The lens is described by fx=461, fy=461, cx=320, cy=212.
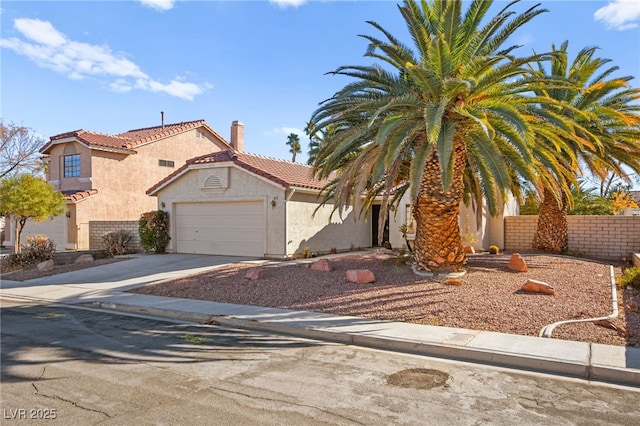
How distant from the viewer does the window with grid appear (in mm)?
26047

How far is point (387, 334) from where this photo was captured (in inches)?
306

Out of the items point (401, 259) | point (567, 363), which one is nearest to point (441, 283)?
point (401, 259)

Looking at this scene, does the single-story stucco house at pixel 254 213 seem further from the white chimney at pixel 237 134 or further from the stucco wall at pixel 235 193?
the white chimney at pixel 237 134

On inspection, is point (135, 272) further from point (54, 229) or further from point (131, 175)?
point (131, 175)

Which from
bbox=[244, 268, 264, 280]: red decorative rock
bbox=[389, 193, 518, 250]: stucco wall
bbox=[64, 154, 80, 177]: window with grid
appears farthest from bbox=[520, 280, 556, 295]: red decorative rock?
bbox=[64, 154, 80, 177]: window with grid

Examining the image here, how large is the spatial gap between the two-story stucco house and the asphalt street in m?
18.2

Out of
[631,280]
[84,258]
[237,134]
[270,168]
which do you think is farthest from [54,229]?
[631,280]

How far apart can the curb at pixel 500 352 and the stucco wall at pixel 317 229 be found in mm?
9186

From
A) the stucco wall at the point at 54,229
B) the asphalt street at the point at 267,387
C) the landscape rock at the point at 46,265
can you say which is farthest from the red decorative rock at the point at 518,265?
the stucco wall at the point at 54,229

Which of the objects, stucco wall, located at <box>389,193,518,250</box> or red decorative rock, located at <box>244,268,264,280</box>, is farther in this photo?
stucco wall, located at <box>389,193,518,250</box>

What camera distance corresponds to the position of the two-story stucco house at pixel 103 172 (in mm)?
24391

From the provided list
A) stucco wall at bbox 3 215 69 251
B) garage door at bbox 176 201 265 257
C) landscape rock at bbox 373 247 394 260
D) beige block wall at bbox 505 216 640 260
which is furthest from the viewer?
stucco wall at bbox 3 215 69 251

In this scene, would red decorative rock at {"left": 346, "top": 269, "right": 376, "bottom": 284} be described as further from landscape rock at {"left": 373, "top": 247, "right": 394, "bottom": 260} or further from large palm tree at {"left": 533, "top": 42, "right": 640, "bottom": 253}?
large palm tree at {"left": 533, "top": 42, "right": 640, "bottom": 253}

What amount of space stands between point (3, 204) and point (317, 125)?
13822 mm
